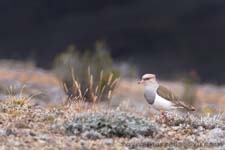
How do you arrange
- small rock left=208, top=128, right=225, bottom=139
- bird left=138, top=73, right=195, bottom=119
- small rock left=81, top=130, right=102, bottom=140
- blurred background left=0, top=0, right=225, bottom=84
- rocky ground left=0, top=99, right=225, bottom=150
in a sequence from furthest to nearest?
blurred background left=0, top=0, right=225, bottom=84
bird left=138, top=73, right=195, bottom=119
small rock left=208, top=128, right=225, bottom=139
small rock left=81, top=130, right=102, bottom=140
rocky ground left=0, top=99, right=225, bottom=150

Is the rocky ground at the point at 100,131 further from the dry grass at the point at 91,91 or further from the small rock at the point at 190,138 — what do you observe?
the dry grass at the point at 91,91

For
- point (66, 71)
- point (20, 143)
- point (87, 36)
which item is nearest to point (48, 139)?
point (20, 143)

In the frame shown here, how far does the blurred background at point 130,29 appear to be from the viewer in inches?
1102

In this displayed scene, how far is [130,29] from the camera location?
94.9 feet

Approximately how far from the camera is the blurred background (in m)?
28.0

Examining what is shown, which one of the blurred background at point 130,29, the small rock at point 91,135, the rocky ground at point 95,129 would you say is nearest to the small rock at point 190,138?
the rocky ground at point 95,129

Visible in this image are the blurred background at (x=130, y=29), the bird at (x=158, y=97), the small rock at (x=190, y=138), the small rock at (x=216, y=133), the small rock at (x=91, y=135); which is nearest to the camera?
the small rock at (x=91, y=135)

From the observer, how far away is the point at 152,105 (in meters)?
8.84

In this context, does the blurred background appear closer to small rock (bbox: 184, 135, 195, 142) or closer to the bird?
the bird

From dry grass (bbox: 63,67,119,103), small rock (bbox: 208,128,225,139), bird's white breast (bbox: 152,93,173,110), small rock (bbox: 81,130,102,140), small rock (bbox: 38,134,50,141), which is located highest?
dry grass (bbox: 63,67,119,103)

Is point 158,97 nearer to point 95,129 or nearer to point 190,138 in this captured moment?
point 190,138

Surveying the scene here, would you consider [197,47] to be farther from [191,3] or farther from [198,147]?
[198,147]

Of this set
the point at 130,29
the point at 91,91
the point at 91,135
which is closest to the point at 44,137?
the point at 91,135

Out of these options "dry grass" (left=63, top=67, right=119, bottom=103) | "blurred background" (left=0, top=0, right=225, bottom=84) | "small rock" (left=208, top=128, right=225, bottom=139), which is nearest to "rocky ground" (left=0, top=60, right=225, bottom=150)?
"small rock" (left=208, top=128, right=225, bottom=139)
